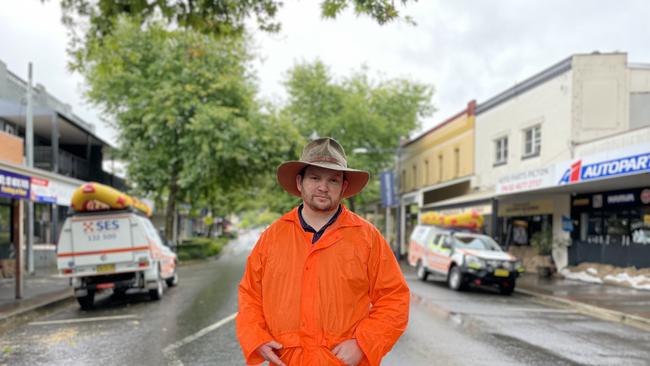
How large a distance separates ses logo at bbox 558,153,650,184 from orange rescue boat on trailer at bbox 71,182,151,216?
11337mm

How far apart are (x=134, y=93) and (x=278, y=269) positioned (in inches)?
906

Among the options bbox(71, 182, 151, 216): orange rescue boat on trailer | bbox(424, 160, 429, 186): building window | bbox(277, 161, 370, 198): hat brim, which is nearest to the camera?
bbox(277, 161, 370, 198): hat brim

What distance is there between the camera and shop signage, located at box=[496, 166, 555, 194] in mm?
16562

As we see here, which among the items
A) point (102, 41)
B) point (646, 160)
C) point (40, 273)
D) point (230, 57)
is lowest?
point (40, 273)

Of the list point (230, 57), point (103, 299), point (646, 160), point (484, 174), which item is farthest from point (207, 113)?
point (646, 160)

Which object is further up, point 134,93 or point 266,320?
point 134,93

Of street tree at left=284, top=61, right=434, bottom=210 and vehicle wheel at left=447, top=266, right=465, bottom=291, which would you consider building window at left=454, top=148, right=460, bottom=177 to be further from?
vehicle wheel at left=447, top=266, right=465, bottom=291

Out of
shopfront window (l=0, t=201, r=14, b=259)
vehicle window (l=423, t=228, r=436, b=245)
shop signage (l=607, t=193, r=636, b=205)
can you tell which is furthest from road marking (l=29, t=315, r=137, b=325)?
shop signage (l=607, t=193, r=636, b=205)

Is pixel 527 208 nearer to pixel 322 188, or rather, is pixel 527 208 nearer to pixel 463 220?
pixel 463 220

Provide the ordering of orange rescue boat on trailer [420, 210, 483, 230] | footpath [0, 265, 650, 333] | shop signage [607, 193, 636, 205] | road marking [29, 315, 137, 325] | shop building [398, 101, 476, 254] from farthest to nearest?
1. shop building [398, 101, 476, 254]
2. orange rescue boat on trailer [420, 210, 483, 230]
3. shop signage [607, 193, 636, 205]
4. footpath [0, 265, 650, 333]
5. road marking [29, 315, 137, 325]

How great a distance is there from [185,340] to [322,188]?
5.51 meters

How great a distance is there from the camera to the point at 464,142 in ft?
90.1

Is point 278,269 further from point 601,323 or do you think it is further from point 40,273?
point 40,273

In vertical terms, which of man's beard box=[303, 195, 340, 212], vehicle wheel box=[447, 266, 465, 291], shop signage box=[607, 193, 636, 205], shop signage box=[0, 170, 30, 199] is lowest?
vehicle wheel box=[447, 266, 465, 291]
